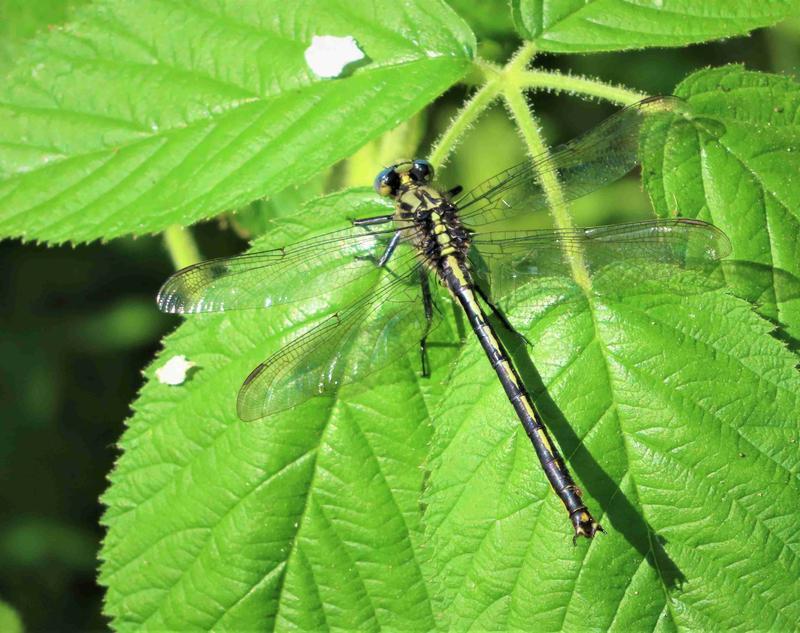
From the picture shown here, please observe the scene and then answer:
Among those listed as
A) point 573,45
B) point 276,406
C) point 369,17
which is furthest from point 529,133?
point 276,406

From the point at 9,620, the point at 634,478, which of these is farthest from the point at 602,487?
the point at 9,620

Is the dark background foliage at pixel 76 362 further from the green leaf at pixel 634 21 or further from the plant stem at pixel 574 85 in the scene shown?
the plant stem at pixel 574 85

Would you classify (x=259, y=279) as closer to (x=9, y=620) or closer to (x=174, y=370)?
(x=174, y=370)

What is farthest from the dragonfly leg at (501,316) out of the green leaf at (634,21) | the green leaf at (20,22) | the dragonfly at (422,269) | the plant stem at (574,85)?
the green leaf at (20,22)

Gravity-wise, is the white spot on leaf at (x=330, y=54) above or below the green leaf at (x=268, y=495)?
above

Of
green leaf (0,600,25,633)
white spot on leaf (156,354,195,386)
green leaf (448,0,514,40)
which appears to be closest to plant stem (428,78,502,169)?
green leaf (448,0,514,40)

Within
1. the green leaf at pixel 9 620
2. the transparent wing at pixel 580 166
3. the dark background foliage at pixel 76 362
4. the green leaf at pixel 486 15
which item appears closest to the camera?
the transparent wing at pixel 580 166
